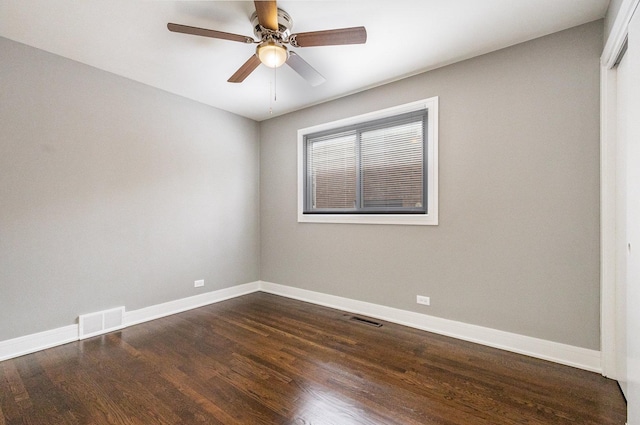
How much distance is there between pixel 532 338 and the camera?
2.38 m

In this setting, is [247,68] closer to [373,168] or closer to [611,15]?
[373,168]

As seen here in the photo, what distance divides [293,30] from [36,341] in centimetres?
363

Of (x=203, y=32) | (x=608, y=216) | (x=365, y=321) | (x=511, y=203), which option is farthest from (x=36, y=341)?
(x=608, y=216)

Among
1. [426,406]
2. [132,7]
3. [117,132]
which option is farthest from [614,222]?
[117,132]

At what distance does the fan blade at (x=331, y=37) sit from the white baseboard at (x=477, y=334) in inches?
107

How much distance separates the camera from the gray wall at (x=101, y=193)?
246cm

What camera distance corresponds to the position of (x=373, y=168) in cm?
345

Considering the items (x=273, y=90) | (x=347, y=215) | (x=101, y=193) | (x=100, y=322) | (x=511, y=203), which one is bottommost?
(x=100, y=322)

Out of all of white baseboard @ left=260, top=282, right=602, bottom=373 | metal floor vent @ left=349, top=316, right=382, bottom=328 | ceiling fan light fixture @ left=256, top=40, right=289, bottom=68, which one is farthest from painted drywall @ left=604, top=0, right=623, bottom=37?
metal floor vent @ left=349, top=316, right=382, bottom=328

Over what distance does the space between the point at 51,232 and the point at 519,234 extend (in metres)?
4.37

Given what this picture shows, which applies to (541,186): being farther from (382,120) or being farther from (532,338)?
(382,120)

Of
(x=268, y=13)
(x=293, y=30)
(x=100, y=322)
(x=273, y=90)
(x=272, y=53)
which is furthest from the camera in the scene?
(x=273, y=90)

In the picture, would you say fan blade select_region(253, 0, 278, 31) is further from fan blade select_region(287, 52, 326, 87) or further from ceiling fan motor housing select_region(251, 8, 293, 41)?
fan blade select_region(287, 52, 326, 87)

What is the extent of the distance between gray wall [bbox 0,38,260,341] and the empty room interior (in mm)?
19
